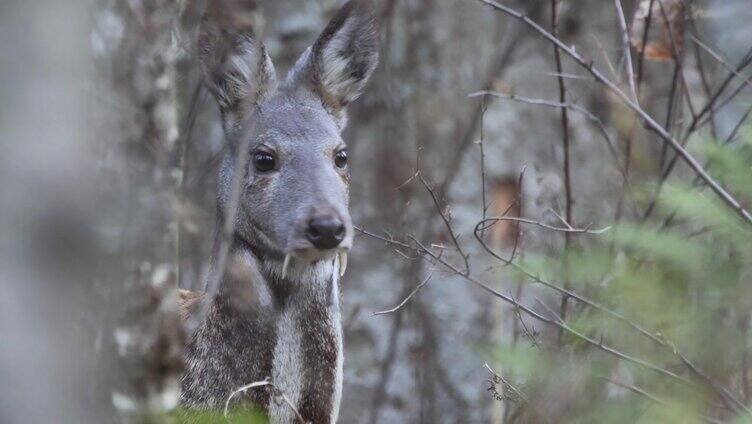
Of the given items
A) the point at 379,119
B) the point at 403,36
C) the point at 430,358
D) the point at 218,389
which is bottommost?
the point at 430,358

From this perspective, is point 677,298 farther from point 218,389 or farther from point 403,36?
point 403,36

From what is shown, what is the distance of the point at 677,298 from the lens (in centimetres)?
335

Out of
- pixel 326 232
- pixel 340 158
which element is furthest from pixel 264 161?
pixel 326 232

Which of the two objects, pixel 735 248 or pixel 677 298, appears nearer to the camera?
pixel 677 298

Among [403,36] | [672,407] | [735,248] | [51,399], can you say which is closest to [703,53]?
[403,36]

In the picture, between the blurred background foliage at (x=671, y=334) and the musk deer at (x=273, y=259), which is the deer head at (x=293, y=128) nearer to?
the musk deer at (x=273, y=259)

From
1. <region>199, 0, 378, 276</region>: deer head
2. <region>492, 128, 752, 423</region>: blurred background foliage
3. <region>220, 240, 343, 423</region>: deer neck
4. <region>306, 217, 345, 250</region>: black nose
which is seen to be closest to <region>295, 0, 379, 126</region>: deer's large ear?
<region>199, 0, 378, 276</region>: deer head

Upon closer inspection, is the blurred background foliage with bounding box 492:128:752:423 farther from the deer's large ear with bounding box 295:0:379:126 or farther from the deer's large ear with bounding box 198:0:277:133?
the deer's large ear with bounding box 295:0:379:126

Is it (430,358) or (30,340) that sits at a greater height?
(30,340)

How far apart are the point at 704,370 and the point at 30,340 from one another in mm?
1734

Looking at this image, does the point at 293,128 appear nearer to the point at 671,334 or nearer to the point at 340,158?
the point at 340,158

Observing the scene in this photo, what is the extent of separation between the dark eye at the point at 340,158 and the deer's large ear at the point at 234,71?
17.2 inches

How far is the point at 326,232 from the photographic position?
4984 mm

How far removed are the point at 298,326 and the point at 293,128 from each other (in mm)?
876
